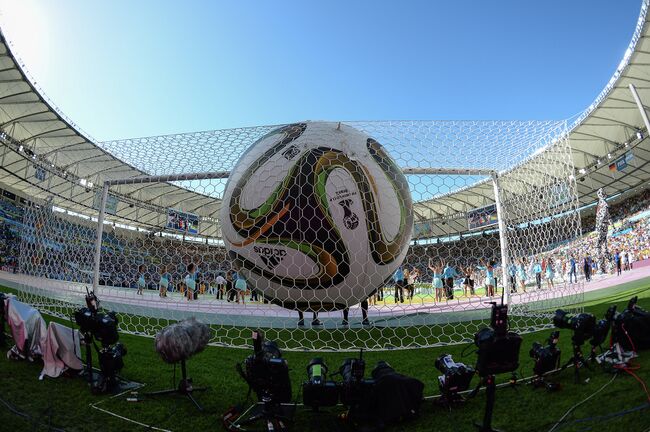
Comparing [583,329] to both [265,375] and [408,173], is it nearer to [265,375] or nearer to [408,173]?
[265,375]

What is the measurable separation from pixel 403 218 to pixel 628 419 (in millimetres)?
2432

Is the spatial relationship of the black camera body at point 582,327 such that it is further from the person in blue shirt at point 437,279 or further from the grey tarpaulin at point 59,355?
the person in blue shirt at point 437,279

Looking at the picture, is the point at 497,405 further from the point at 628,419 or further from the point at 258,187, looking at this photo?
the point at 258,187

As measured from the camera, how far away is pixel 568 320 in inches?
132

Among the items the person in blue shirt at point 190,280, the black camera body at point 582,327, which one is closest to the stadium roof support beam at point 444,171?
the black camera body at point 582,327

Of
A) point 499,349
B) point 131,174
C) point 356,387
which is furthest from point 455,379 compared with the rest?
point 131,174

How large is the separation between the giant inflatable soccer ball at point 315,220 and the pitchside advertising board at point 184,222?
6.18m

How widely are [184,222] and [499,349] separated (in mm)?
9414

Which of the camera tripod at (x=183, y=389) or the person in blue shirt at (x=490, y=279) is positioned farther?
the person in blue shirt at (x=490, y=279)

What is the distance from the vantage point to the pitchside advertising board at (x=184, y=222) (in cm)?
991

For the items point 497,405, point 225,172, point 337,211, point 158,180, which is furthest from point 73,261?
point 497,405

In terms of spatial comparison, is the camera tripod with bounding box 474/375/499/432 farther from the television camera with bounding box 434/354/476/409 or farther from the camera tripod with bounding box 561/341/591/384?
the camera tripod with bounding box 561/341/591/384

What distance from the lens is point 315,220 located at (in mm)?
3641

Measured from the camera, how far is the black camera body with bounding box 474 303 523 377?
7.97 ft
